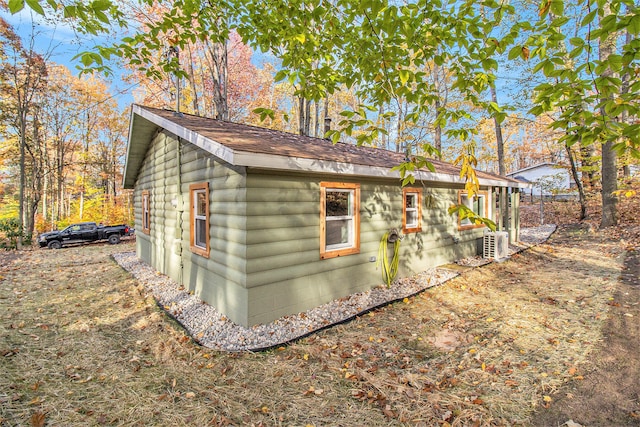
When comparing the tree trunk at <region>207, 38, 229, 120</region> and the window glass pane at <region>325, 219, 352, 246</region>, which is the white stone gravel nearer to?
the window glass pane at <region>325, 219, 352, 246</region>

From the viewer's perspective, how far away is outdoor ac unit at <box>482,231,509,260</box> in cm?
909

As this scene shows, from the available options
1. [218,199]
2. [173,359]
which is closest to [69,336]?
[173,359]

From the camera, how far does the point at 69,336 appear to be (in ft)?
14.3

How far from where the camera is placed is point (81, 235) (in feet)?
45.6

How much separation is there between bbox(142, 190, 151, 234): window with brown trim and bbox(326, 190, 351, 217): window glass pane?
6434 millimetres

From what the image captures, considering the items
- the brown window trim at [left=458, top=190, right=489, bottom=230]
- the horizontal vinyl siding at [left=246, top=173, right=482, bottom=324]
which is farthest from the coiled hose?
the brown window trim at [left=458, top=190, right=489, bottom=230]

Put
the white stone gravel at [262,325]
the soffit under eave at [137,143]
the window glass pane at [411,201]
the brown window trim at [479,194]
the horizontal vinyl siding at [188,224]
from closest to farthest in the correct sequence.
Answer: the white stone gravel at [262,325] < the horizontal vinyl siding at [188,224] < the window glass pane at [411,201] < the soffit under eave at [137,143] < the brown window trim at [479,194]

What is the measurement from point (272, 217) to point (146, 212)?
22.7 ft

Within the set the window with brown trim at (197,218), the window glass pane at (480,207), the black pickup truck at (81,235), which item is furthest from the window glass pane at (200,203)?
the black pickup truck at (81,235)

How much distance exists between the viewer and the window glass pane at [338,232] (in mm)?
5693

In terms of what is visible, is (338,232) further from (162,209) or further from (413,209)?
(162,209)

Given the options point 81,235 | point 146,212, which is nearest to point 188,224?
point 146,212

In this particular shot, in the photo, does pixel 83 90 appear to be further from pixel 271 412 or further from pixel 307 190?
pixel 271 412

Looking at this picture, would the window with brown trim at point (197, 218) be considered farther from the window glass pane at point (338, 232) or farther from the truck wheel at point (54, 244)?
the truck wheel at point (54, 244)
